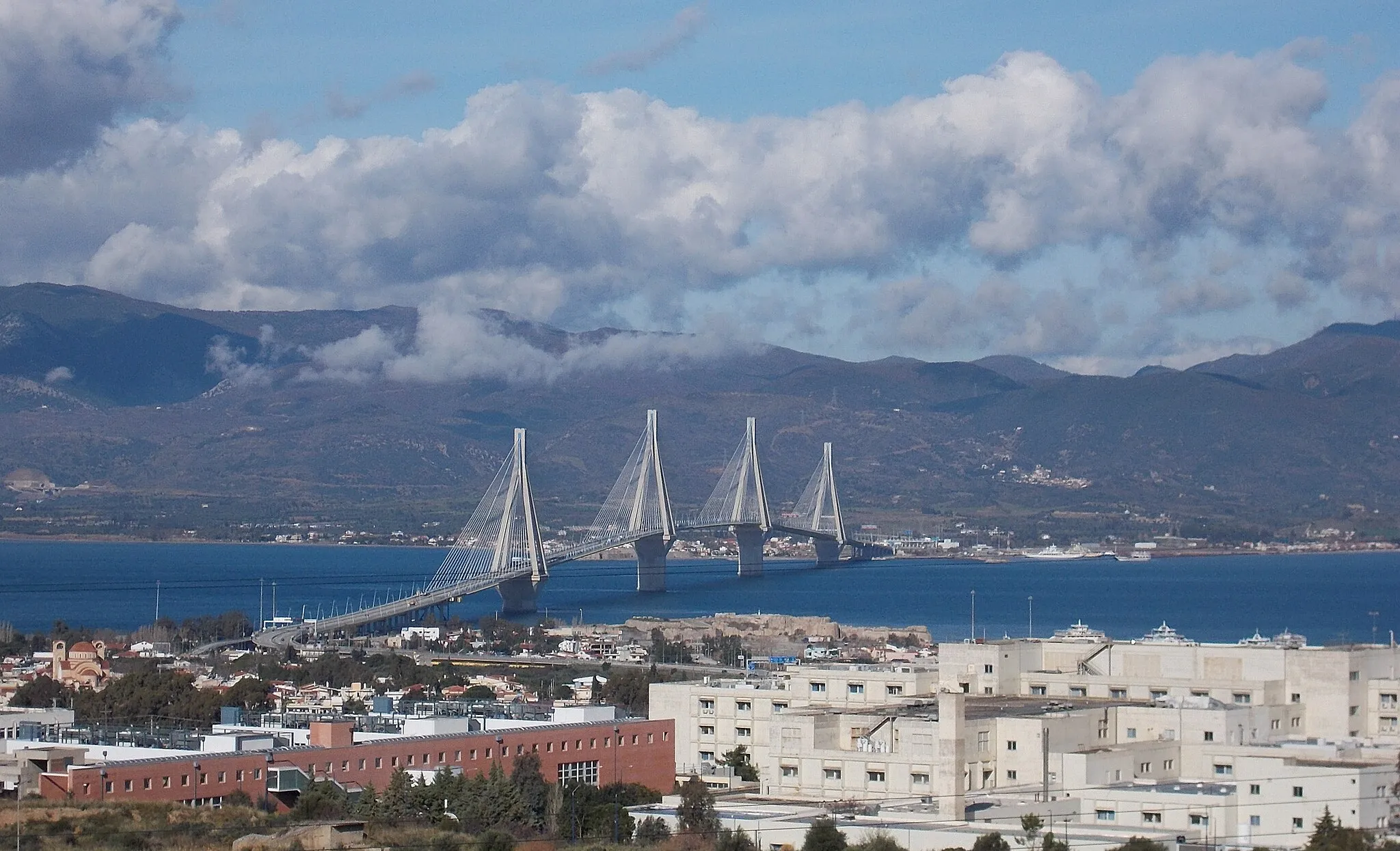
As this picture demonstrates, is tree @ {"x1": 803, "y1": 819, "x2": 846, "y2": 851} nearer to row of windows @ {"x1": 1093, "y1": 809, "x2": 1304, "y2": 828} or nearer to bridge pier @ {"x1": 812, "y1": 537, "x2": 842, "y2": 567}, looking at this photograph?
row of windows @ {"x1": 1093, "y1": 809, "x2": 1304, "y2": 828}

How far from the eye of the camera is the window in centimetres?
1805

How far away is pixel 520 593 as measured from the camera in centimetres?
5772

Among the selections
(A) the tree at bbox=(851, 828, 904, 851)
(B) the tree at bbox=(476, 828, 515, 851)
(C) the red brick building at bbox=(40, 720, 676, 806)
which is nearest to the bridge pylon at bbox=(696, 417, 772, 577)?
(C) the red brick building at bbox=(40, 720, 676, 806)

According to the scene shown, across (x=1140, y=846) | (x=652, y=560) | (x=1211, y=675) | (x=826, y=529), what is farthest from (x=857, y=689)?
(x=826, y=529)

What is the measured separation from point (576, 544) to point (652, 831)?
201ft

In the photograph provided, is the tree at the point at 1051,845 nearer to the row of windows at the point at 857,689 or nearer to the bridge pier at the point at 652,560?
the row of windows at the point at 857,689

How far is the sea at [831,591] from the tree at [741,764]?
17.6 metres

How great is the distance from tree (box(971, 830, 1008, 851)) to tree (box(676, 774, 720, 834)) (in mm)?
1949

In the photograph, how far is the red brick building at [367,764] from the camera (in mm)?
15000

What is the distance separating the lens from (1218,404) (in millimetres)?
163375

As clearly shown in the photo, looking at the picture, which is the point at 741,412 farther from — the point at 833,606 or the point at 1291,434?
the point at 833,606

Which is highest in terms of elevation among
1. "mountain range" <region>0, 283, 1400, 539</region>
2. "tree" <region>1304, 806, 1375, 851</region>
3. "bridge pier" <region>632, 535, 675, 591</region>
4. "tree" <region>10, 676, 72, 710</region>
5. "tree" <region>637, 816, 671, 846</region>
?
"mountain range" <region>0, 283, 1400, 539</region>

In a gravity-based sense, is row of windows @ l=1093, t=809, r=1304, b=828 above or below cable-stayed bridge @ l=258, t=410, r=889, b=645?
below

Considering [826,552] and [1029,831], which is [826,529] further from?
[1029,831]
